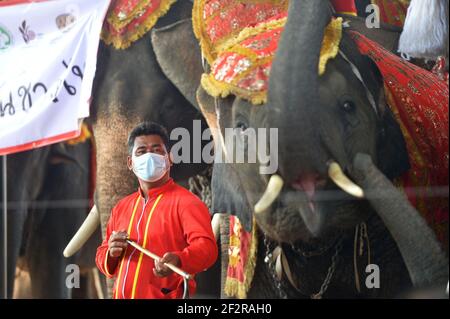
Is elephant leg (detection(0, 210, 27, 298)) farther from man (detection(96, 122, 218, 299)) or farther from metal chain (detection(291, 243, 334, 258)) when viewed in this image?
metal chain (detection(291, 243, 334, 258))

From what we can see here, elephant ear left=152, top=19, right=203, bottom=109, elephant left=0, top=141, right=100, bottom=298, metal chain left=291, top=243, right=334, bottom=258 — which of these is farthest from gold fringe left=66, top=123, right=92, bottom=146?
metal chain left=291, top=243, right=334, bottom=258

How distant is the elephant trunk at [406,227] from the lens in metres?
3.47

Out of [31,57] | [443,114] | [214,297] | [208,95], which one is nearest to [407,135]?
[443,114]

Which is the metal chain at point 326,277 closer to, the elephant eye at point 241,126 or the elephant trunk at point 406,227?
the elephant trunk at point 406,227

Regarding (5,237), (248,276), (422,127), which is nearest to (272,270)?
(248,276)

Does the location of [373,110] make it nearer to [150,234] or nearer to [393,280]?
[393,280]

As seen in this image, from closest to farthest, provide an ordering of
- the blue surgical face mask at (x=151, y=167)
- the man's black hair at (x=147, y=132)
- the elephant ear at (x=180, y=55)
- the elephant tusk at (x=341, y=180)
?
1. the elephant tusk at (x=341, y=180)
2. the blue surgical face mask at (x=151, y=167)
3. the man's black hair at (x=147, y=132)
4. the elephant ear at (x=180, y=55)

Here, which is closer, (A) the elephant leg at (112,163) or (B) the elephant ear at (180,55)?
(B) the elephant ear at (180,55)

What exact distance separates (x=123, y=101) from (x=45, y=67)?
34 cm

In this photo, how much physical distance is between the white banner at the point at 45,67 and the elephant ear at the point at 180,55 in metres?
0.24

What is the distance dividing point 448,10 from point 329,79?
43cm

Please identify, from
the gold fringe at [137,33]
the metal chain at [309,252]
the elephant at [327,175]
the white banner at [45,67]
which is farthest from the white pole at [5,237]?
the metal chain at [309,252]

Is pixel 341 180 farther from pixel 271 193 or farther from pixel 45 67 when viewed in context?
pixel 45 67

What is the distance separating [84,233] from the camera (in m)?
4.39
